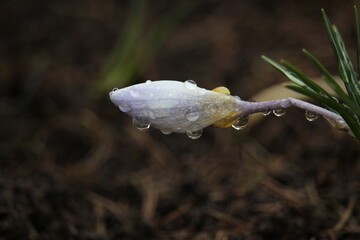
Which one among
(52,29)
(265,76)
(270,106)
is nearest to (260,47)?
(265,76)

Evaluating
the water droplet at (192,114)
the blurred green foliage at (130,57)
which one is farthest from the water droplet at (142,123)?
the blurred green foliage at (130,57)

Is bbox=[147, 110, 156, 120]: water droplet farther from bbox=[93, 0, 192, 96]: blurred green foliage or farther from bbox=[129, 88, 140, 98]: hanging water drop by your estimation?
bbox=[93, 0, 192, 96]: blurred green foliage

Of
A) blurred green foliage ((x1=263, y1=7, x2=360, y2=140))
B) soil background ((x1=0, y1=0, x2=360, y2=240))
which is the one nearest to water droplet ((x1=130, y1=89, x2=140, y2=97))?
blurred green foliage ((x1=263, y1=7, x2=360, y2=140))

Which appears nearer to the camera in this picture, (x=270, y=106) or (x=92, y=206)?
(x=270, y=106)

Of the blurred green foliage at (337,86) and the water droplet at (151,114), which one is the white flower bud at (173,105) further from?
the blurred green foliage at (337,86)

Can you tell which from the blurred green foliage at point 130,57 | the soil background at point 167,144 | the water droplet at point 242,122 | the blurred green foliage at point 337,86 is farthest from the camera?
the blurred green foliage at point 130,57

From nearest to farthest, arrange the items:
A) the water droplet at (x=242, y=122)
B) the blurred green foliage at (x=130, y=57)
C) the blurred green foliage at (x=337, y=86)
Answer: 1. the blurred green foliage at (x=337, y=86)
2. the water droplet at (x=242, y=122)
3. the blurred green foliage at (x=130, y=57)

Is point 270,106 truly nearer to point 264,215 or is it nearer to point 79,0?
point 264,215
